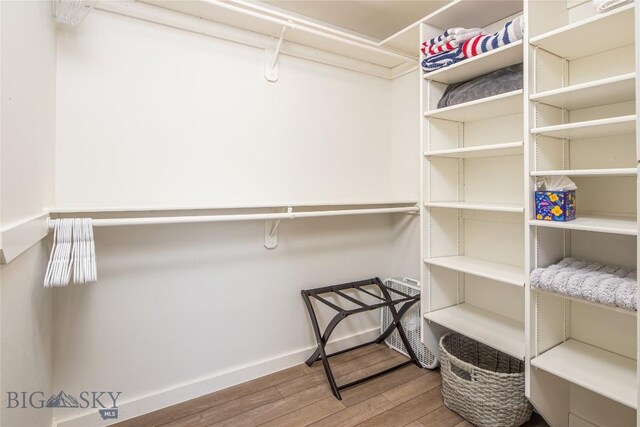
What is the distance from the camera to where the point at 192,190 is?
1.74 m

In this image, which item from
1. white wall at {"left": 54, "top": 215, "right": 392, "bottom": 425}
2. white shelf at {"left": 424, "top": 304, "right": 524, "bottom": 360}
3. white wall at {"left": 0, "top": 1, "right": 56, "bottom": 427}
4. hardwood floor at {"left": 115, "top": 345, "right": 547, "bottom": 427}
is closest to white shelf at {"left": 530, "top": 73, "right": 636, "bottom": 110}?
white shelf at {"left": 424, "top": 304, "right": 524, "bottom": 360}

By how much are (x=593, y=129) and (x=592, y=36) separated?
0.37 metres

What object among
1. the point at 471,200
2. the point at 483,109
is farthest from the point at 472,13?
the point at 471,200

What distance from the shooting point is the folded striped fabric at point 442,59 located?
168cm

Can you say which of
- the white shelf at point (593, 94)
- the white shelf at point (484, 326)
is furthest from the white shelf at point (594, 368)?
the white shelf at point (593, 94)

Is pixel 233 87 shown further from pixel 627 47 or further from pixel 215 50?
pixel 627 47

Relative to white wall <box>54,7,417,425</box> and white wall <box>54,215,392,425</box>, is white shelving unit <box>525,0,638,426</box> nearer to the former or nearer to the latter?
white wall <box>54,7,417,425</box>

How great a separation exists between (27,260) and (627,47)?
238 cm

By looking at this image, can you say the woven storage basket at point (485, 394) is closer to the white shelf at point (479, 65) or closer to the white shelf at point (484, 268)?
the white shelf at point (484, 268)

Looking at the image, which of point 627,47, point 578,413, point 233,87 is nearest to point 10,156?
point 233,87

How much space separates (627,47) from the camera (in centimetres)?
134

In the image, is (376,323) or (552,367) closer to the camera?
(552,367)

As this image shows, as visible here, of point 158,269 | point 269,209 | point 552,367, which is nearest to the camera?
point 552,367

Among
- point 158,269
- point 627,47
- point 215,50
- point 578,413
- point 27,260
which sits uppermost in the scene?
point 215,50
